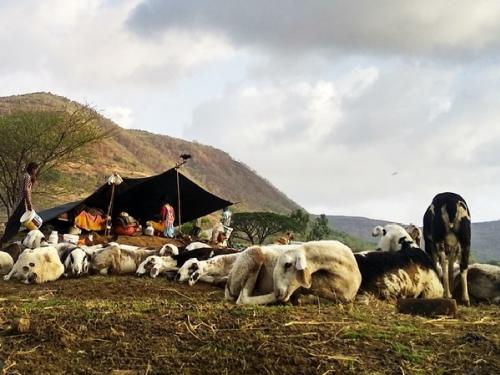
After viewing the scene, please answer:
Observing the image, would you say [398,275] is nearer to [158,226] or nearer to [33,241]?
[33,241]

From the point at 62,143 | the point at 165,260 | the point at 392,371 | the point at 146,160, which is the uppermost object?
the point at 146,160

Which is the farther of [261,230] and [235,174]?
[235,174]

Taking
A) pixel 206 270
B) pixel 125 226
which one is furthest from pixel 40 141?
pixel 206 270

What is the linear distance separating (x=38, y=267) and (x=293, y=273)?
21.3ft

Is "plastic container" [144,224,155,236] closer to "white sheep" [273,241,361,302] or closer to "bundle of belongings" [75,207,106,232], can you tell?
"bundle of belongings" [75,207,106,232]

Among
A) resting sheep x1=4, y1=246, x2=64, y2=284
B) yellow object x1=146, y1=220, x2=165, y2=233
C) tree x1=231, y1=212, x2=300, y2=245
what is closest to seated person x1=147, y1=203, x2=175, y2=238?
yellow object x1=146, y1=220, x2=165, y2=233

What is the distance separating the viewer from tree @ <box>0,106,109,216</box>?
32.3 m

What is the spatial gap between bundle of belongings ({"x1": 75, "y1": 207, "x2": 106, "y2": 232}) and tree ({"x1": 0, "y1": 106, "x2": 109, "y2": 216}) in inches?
474

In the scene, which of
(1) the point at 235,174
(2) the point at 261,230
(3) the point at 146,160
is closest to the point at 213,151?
(1) the point at 235,174

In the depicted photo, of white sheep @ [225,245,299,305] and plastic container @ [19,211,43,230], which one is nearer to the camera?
white sheep @ [225,245,299,305]

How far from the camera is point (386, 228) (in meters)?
13.4

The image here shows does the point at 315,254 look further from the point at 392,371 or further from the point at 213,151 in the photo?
the point at 213,151

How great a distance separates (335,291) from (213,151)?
107082 mm

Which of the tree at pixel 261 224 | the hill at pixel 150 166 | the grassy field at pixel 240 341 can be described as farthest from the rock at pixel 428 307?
the hill at pixel 150 166
